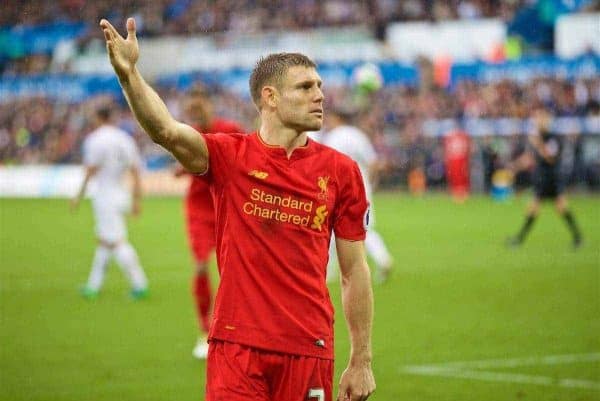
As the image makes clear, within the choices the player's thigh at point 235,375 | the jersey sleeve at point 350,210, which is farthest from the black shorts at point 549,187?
the player's thigh at point 235,375

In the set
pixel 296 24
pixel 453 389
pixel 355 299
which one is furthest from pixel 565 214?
pixel 296 24

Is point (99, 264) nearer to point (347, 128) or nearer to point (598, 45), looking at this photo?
point (347, 128)

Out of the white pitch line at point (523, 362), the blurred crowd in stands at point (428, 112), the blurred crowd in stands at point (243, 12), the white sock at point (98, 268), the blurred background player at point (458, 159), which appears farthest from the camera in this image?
the blurred crowd in stands at point (243, 12)

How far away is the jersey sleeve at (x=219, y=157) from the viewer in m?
5.25

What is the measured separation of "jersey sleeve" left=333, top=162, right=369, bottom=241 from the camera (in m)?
5.34

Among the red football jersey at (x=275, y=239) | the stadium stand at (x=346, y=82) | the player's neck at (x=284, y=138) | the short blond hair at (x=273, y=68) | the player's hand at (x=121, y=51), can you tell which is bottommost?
the stadium stand at (x=346, y=82)

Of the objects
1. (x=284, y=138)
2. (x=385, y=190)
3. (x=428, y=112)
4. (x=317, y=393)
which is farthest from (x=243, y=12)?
(x=317, y=393)

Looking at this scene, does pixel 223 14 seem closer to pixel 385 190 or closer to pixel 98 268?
pixel 385 190

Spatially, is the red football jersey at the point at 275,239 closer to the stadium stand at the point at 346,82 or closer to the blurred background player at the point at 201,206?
the blurred background player at the point at 201,206

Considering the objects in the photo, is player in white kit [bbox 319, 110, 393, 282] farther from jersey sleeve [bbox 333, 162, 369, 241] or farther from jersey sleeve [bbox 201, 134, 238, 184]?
jersey sleeve [bbox 201, 134, 238, 184]

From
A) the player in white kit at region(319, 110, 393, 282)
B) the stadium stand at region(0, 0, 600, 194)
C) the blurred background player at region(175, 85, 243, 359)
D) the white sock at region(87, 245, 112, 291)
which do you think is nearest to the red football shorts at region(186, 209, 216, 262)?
the blurred background player at region(175, 85, 243, 359)

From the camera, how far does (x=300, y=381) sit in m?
5.11

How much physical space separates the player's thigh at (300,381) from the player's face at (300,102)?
104 centimetres

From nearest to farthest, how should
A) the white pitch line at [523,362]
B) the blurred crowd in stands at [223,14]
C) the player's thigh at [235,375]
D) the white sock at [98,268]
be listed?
the player's thigh at [235,375] → the white pitch line at [523,362] → the white sock at [98,268] → the blurred crowd in stands at [223,14]
